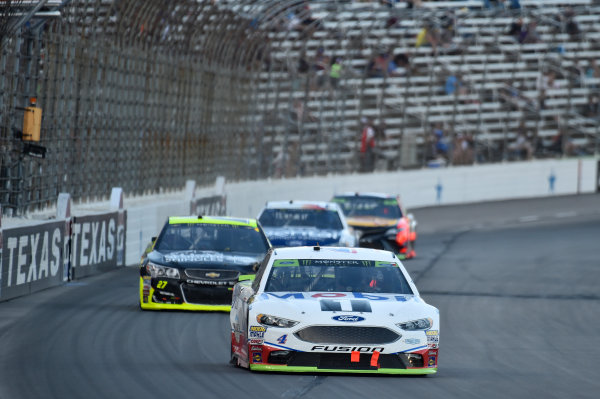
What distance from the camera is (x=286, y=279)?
10.6m

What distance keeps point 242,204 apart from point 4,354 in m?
20.7

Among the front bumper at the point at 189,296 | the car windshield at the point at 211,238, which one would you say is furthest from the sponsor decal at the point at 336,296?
the car windshield at the point at 211,238

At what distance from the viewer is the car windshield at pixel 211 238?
16.0 metres

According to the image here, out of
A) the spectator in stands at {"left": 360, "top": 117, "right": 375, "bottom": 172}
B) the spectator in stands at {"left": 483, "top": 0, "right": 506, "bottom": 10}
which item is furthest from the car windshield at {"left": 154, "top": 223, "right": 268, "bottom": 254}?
the spectator in stands at {"left": 483, "top": 0, "right": 506, "bottom": 10}

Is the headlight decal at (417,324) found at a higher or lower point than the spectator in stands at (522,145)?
lower

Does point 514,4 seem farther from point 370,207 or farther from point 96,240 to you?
point 96,240

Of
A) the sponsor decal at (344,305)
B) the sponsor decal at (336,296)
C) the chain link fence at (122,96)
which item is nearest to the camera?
the sponsor decal at (344,305)

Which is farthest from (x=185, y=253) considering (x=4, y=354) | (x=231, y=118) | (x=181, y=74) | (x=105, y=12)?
(x=231, y=118)

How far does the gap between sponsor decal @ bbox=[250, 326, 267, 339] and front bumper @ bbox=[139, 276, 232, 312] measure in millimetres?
4904

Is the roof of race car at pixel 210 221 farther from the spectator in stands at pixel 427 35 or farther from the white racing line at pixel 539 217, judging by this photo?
the spectator in stands at pixel 427 35

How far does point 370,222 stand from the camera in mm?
24219

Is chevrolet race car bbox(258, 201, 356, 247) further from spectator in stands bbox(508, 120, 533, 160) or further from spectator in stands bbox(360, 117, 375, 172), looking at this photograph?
spectator in stands bbox(508, 120, 533, 160)

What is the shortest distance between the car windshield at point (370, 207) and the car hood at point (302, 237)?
14.6ft

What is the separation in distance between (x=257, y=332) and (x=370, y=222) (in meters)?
14.5
